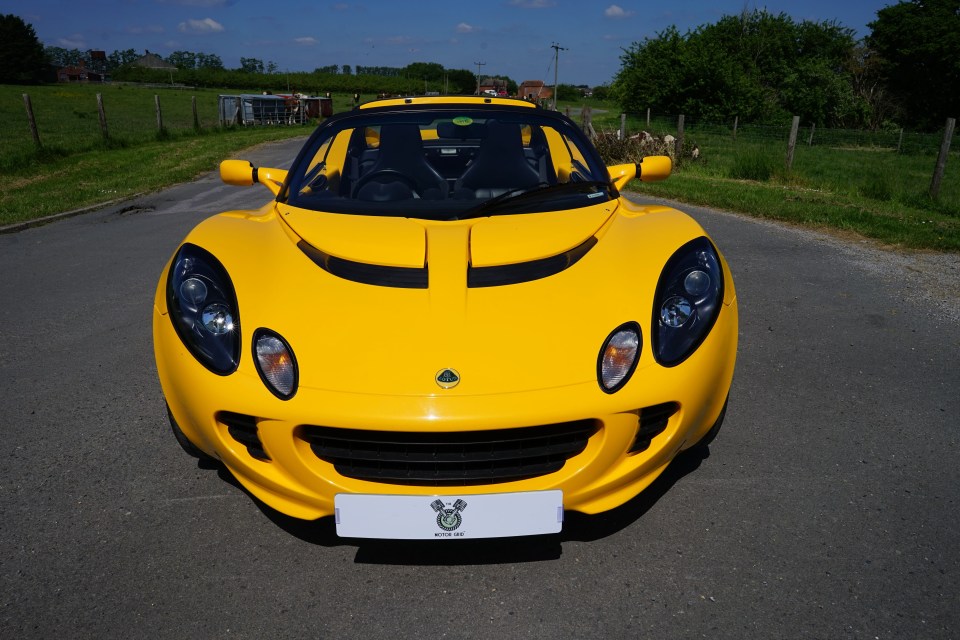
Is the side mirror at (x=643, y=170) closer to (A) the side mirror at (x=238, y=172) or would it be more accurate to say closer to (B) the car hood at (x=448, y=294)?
(B) the car hood at (x=448, y=294)

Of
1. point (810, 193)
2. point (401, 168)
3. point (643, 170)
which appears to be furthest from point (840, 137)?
point (401, 168)

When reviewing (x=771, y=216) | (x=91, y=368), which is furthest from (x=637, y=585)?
(x=771, y=216)

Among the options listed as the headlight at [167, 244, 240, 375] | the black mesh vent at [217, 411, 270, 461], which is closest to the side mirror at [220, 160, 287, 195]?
the headlight at [167, 244, 240, 375]

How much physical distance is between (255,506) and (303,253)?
0.91 m

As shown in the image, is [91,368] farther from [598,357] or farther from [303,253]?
[598,357]

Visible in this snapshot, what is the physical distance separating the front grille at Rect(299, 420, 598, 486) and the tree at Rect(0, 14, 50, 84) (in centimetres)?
8886

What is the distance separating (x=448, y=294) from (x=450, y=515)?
2.30 feet

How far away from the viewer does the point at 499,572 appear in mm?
2109

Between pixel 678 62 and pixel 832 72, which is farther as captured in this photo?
pixel 832 72

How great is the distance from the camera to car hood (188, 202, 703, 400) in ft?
6.51

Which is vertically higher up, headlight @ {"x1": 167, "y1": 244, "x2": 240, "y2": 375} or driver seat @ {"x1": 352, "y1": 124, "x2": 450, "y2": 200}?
driver seat @ {"x1": 352, "y1": 124, "x2": 450, "y2": 200}

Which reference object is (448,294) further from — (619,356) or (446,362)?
(619,356)

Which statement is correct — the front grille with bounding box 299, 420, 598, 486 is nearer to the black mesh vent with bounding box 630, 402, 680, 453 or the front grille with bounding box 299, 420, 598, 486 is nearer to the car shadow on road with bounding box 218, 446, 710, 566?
the black mesh vent with bounding box 630, 402, 680, 453

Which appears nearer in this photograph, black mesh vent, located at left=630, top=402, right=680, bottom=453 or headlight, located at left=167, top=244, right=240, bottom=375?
black mesh vent, located at left=630, top=402, right=680, bottom=453
